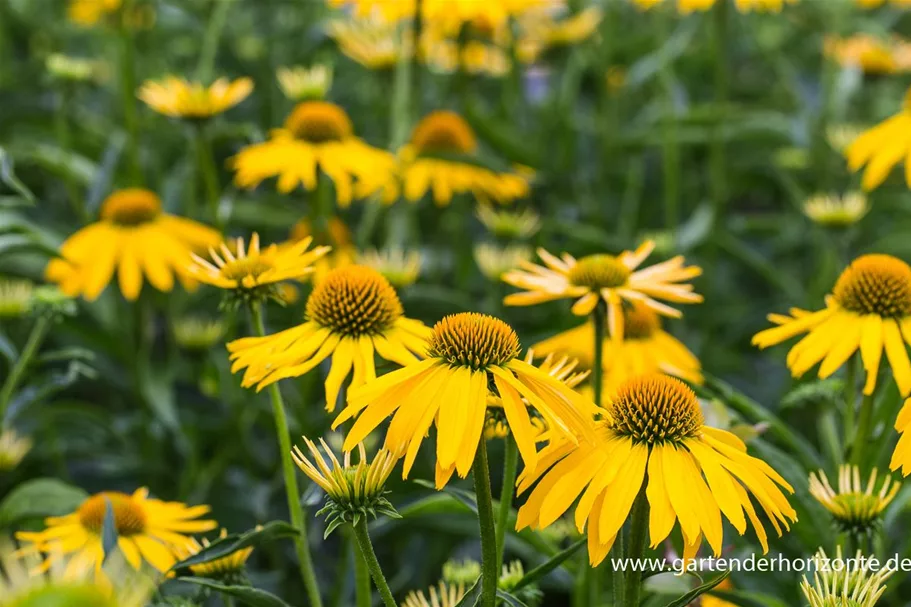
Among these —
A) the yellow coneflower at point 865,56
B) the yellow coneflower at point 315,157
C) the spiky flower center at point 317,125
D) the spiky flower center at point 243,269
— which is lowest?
the spiky flower center at point 243,269

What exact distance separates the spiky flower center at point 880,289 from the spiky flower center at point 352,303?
0.53 metres

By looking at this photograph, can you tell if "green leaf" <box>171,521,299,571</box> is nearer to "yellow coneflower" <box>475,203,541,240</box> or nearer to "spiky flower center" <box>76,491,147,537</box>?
"spiky flower center" <box>76,491,147,537</box>

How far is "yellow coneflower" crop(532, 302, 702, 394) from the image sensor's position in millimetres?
1494

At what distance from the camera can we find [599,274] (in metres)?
1.23

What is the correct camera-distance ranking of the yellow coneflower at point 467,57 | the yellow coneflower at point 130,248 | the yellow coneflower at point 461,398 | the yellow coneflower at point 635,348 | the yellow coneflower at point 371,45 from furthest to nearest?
the yellow coneflower at point 467,57 → the yellow coneflower at point 371,45 → the yellow coneflower at point 130,248 → the yellow coneflower at point 635,348 → the yellow coneflower at point 461,398

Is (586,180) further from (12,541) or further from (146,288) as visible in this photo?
(12,541)

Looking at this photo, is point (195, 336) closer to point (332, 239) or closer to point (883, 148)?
point (332, 239)

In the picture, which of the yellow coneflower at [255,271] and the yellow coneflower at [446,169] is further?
the yellow coneflower at [446,169]

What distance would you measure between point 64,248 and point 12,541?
548mm

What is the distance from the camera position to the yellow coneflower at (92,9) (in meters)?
2.20

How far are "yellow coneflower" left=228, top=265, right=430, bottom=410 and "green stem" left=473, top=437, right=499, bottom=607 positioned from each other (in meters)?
0.19

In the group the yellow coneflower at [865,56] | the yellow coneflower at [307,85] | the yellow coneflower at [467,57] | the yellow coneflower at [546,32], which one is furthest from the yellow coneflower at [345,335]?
the yellow coneflower at [865,56]

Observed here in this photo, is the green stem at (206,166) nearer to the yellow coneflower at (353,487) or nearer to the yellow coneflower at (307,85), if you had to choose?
the yellow coneflower at (307,85)

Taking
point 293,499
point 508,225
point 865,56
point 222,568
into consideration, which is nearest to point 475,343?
point 293,499
